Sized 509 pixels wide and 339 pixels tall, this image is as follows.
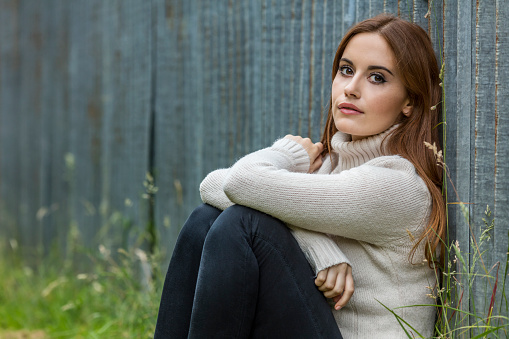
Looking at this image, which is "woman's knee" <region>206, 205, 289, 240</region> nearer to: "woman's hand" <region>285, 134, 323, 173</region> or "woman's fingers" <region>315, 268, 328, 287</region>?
"woman's fingers" <region>315, 268, 328, 287</region>

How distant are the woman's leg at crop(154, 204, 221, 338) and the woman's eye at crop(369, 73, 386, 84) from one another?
713mm

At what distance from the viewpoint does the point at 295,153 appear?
7.42ft

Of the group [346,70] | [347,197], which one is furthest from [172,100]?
[347,197]

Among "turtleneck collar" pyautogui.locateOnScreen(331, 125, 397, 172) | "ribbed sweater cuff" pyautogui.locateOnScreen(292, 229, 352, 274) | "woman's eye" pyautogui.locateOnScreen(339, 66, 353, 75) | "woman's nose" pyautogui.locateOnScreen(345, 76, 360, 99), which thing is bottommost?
"ribbed sweater cuff" pyautogui.locateOnScreen(292, 229, 352, 274)

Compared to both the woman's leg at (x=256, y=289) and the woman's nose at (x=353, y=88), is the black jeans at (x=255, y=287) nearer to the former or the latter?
the woman's leg at (x=256, y=289)

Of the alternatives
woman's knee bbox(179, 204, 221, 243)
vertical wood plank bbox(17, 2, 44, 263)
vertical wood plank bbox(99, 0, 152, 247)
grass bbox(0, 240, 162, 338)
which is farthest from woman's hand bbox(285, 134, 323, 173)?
vertical wood plank bbox(17, 2, 44, 263)

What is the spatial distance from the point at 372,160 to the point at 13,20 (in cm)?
469

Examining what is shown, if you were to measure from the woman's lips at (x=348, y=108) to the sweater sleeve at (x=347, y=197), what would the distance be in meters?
0.20

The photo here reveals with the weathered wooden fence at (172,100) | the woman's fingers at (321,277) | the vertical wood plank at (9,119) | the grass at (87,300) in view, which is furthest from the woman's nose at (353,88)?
the vertical wood plank at (9,119)

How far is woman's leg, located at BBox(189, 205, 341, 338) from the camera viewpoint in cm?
189

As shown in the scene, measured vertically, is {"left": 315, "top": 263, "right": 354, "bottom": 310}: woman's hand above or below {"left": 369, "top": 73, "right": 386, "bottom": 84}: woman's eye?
below

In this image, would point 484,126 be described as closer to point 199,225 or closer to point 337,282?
point 337,282

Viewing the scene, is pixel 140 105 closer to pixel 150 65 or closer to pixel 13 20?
pixel 150 65

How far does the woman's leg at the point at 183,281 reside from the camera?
2.16 m
